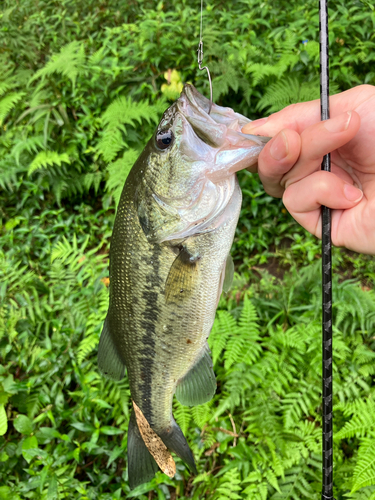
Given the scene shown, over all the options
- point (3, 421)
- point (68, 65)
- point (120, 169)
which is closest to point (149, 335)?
point (3, 421)

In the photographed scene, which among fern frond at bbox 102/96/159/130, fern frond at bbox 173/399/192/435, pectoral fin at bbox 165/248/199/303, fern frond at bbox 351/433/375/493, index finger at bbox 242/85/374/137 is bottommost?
fern frond at bbox 173/399/192/435

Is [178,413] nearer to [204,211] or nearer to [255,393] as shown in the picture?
[255,393]

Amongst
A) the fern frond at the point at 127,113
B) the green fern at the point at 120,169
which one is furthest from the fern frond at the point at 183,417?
the fern frond at the point at 127,113

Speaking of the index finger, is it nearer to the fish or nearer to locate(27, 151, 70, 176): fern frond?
the fish

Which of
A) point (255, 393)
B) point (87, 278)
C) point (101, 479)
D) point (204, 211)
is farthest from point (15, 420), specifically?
point (204, 211)

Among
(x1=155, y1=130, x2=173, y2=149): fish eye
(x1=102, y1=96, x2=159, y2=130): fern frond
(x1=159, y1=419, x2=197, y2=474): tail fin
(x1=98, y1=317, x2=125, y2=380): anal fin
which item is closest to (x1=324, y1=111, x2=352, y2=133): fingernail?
(x1=155, y1=130, x2=173, y2=149): fish eye

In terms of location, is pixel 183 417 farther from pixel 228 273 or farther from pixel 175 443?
pixel 228 273

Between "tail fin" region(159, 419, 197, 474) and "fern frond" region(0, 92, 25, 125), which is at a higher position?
"fern frond" region(0, 92, 25, 125)
